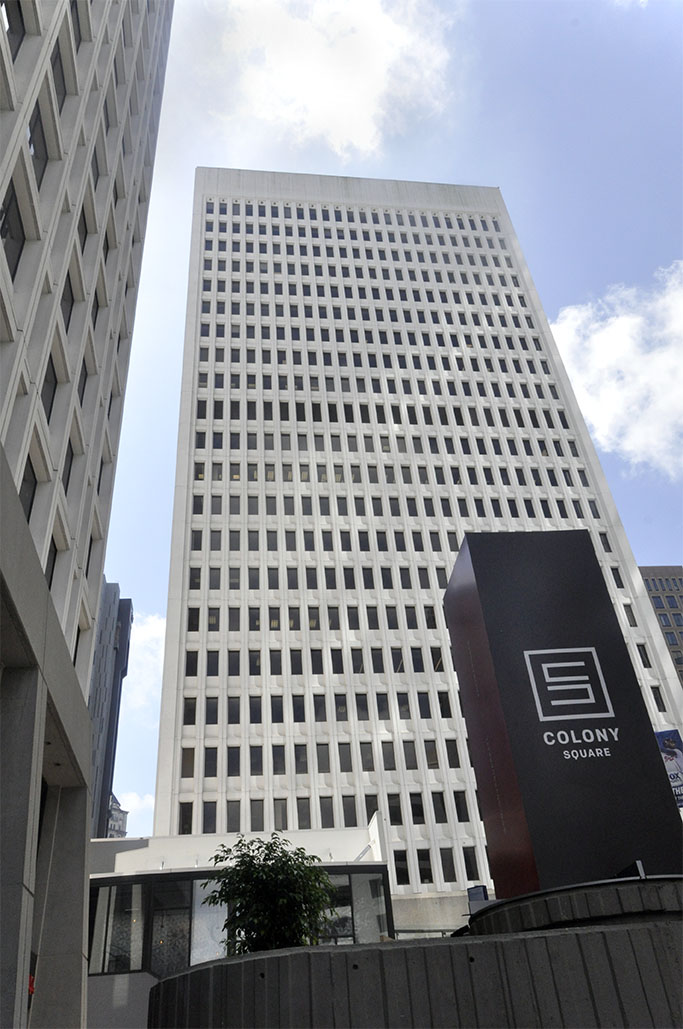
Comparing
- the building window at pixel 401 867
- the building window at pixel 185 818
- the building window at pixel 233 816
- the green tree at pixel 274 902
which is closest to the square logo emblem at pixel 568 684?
the green tree at pixel 274 902

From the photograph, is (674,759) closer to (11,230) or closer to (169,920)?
(169,920)

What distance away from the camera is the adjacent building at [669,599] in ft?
366

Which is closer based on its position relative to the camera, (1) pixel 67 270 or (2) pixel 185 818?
(1) pixel 67 270

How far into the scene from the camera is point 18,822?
12.2 meters

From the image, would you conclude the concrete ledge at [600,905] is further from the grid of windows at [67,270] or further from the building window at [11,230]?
the building window at [11,230]

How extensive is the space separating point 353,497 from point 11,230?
44.0 m

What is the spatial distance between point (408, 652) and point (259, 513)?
1496cm

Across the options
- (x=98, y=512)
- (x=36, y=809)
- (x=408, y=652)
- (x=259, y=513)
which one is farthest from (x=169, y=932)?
(x=259, y=513)

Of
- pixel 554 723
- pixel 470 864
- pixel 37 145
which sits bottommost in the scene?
pixel 554 723

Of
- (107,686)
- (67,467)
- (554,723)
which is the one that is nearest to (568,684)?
(554,723)

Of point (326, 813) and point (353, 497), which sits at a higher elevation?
point (353, 497)

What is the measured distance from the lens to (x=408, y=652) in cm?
5325

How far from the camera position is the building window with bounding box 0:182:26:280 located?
1683cm

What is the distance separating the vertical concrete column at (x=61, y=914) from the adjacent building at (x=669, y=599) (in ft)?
342
